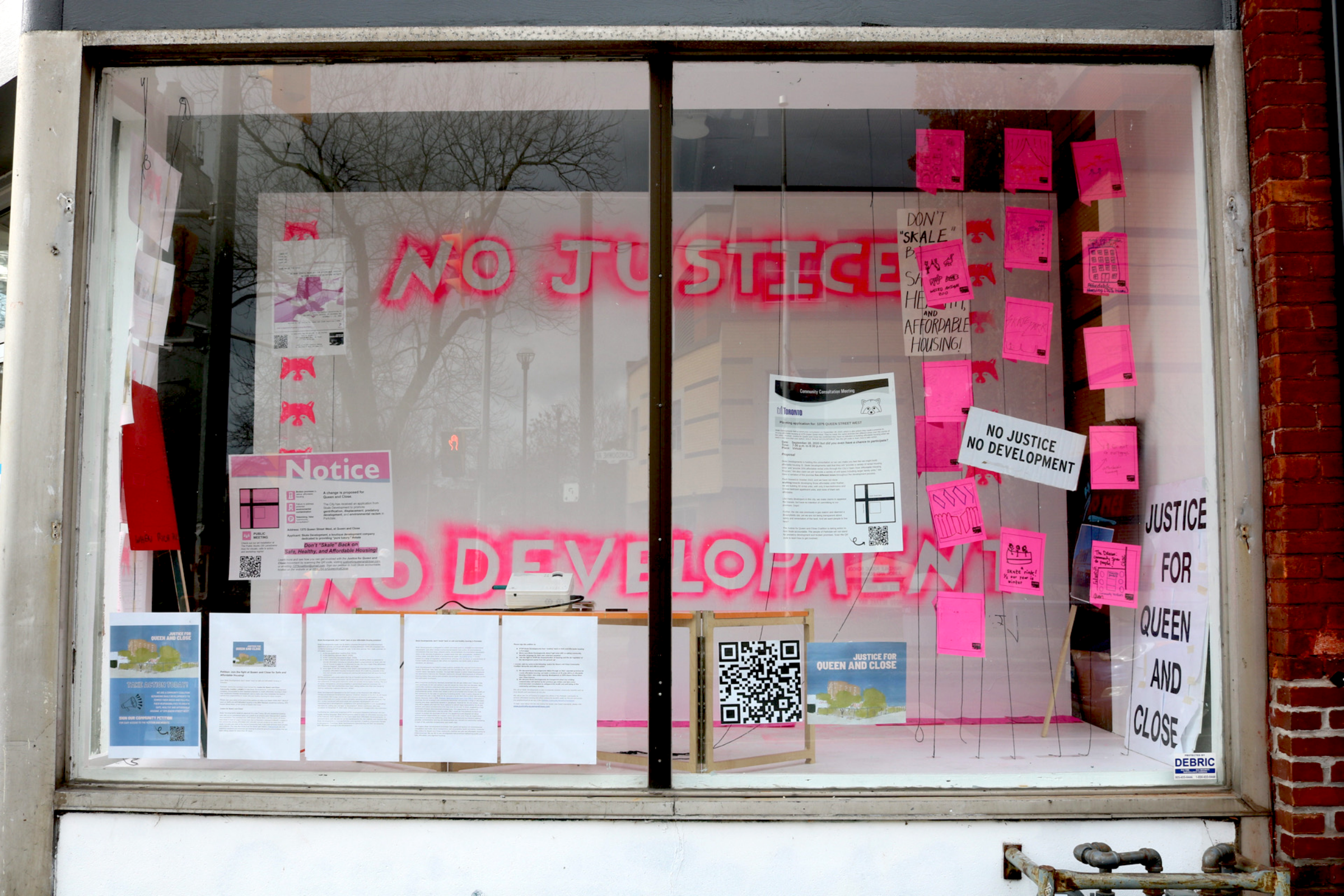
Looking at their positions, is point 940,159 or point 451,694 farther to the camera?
point 940,159

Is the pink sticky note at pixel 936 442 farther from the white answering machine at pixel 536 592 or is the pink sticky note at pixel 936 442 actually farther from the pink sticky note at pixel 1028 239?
the white answering machine at pixel 536 592

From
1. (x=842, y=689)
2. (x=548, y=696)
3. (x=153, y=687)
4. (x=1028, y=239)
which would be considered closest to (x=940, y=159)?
(x=1028, y=239)

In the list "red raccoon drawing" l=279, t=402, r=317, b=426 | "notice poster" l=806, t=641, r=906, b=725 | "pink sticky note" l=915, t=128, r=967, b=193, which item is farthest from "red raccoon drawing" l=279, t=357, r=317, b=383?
"pink sticky note" l=915, t=128, r=967, b=193

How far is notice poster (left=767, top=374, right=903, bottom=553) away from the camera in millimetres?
3920

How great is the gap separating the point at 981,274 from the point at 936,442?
3.05ft

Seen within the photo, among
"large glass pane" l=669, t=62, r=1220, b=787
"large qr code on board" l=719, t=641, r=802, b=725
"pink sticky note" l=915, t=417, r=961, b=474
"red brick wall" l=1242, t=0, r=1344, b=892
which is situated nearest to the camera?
"red brick wall" l=1242, t=0, r=1344, b=892

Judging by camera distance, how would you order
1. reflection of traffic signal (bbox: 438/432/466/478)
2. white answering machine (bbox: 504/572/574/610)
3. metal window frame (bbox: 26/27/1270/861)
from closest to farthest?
metal window frame (bbox: 26/27/1270/861) → white answering machine (bbox: 504/572/574/610) → reflection of traffic signal (bbox: 438/432/466/478)

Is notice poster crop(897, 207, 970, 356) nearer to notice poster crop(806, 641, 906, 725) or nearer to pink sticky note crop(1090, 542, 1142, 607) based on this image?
pink sticky note crop(1090, 542, 1142, 607)

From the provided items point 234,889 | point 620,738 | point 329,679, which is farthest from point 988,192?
point 234,889

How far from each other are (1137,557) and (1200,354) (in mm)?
1075

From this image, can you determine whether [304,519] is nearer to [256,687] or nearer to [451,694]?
[256,687]

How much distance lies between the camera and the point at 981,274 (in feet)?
15.3

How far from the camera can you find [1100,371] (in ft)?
14.3

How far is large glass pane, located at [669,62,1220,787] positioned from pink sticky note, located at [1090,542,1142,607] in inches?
0.6
